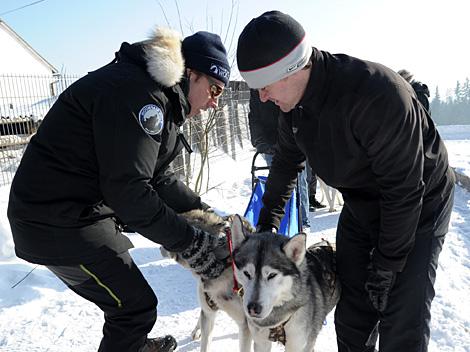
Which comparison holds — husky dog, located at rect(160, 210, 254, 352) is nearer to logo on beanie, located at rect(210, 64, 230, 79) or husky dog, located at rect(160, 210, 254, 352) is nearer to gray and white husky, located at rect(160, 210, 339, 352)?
gray and white husky, located at rect(160, 210, 339, 352)

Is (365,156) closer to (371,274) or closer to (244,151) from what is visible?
(371,274)

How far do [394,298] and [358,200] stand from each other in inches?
20.0

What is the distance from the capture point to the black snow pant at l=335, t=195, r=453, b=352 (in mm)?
1874

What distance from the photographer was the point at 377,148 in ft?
5.33

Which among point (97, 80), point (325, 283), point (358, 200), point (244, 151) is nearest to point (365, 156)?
point (358, 200)

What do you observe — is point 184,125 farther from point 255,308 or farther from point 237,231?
point 255,308

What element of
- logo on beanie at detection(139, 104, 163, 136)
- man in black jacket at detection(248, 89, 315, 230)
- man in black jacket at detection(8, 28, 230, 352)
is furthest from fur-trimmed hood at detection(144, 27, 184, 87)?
man in black jacket at detection(248, 89, 315, 230)

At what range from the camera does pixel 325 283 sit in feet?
7.89

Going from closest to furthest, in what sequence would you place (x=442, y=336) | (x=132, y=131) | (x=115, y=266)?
(x=132, y=131), (x=115, y=266), (x=442, y=336)

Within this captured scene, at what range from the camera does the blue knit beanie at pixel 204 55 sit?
206cm

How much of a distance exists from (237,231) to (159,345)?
0.90 metres

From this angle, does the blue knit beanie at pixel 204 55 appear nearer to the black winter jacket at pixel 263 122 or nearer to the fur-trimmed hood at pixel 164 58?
the fur-trimmed hood at pixel 164 58

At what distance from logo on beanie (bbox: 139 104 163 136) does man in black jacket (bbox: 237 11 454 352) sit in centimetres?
44

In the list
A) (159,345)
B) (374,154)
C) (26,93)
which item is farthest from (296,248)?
(26,93)
